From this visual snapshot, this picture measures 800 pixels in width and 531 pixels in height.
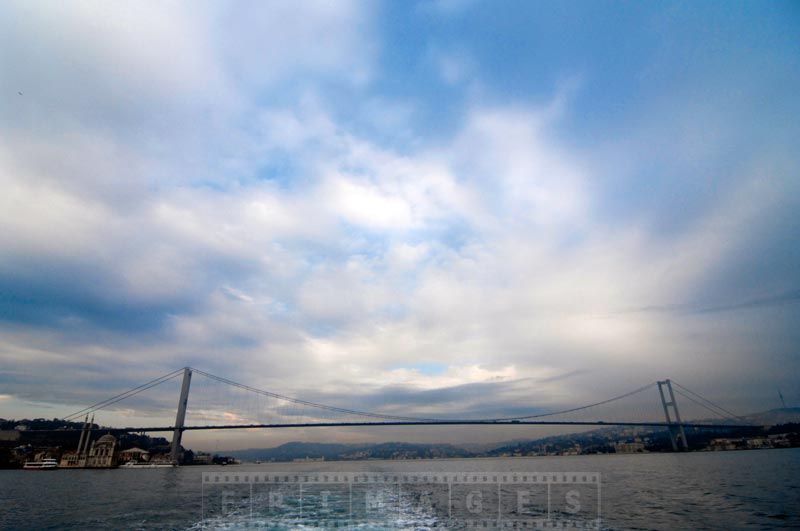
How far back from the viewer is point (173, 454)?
201 feet

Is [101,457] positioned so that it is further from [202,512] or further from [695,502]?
[695,502]

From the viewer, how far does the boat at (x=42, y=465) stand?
59.7 m

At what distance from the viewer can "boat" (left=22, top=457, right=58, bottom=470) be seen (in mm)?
59719

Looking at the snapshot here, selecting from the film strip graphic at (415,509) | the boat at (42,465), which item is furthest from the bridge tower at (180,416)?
the film strip graphic at (415,509)

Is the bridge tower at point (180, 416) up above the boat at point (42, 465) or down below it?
above

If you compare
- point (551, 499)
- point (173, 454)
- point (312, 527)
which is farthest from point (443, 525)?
point (173, 454)

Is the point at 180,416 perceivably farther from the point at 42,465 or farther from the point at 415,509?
the point at 415,509

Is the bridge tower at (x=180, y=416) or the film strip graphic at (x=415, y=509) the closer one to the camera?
the film strip graphic at (x=415, y=509)

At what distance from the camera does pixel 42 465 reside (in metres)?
59.8

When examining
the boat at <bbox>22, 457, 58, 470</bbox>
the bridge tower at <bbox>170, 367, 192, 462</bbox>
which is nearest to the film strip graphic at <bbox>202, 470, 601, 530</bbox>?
the bridge tower at <bbox>170, 367, 192, 462</bbox>

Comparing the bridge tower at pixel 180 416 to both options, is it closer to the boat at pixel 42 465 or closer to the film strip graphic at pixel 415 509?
the boat at pixel 42 465

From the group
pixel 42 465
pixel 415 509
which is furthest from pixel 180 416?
pixel 415 509

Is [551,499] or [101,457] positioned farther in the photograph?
[101,457]

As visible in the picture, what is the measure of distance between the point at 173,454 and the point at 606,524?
232ft
